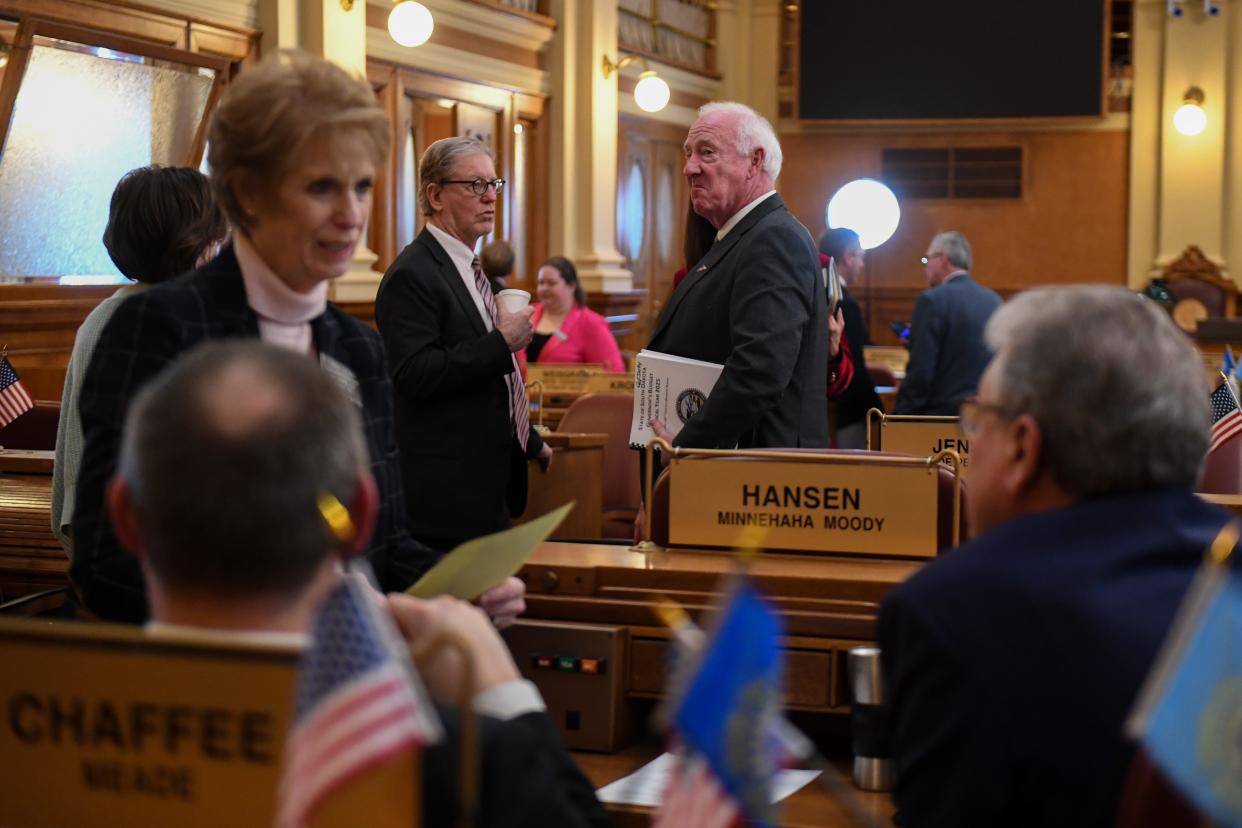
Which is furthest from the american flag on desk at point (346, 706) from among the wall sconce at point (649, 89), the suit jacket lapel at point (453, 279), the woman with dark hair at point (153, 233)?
the wall sconce at point (649, 89)

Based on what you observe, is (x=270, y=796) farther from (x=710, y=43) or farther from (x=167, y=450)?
(x=710, y=43)

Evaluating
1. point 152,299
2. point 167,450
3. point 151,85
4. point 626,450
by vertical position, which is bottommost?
point 626,450

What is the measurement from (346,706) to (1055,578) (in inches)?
28.8

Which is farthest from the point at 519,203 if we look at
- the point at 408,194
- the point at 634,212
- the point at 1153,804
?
the point at 1153,804

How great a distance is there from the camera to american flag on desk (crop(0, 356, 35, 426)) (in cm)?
502

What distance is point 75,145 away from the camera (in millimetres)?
6562

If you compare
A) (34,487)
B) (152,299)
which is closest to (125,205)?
(152,299)

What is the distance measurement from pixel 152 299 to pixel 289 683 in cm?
82

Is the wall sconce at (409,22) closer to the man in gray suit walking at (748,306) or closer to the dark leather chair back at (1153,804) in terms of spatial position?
the man in gray suit walking at (748,306)

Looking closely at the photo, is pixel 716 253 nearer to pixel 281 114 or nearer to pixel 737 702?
pixel 281 114

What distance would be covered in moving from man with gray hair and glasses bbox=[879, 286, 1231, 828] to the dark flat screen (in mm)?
13018

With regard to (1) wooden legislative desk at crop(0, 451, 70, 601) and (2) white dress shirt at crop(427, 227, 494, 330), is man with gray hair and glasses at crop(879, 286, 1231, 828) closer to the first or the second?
(2) white dress shirt at crop(427, 227, 494, 330)

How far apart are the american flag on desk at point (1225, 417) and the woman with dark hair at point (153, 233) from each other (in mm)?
2713

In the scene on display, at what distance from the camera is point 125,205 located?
9.98 feet
